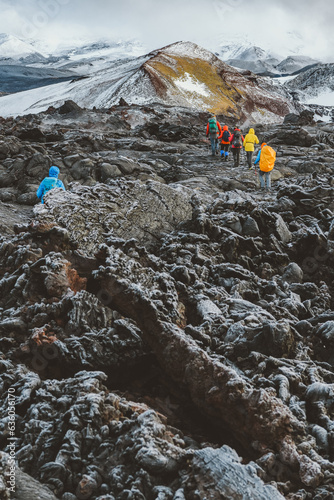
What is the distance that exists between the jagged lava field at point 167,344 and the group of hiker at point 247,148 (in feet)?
9.13

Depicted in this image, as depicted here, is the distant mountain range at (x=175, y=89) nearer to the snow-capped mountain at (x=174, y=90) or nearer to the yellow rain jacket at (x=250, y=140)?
the snow-capped mountain at (x=174, y=90)

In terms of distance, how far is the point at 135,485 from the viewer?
4949mm

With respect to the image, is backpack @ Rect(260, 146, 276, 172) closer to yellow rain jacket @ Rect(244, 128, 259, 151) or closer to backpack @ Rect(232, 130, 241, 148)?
yellow rain jacket @ Rect(244, 128, 259, 151)

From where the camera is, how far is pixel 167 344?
7527 millimetres

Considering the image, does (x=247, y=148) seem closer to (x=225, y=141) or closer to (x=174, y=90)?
(x=225, y=141)

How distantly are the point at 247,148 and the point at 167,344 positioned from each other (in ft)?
51.3

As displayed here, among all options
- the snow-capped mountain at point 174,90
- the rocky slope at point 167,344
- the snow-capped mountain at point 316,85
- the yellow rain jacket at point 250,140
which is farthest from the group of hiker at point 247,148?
the snow-capped mountain at point 316,85

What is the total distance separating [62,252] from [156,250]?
2852 mm

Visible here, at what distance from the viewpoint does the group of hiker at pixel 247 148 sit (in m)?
17.4

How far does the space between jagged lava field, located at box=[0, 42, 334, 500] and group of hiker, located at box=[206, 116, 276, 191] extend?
278 cm

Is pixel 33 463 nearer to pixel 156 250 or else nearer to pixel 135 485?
pixel 135 485

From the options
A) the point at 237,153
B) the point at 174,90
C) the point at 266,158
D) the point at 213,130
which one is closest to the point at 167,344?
the point at 266,158

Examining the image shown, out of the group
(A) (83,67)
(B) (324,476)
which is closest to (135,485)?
(B) (324,476)

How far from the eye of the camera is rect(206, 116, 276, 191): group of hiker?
1744 centimetres
